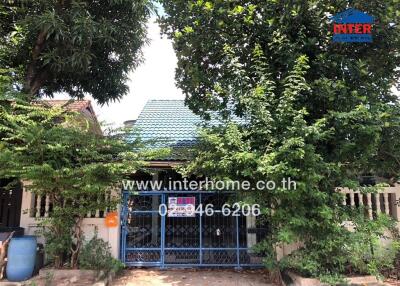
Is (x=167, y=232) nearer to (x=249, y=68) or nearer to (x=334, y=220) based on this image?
(x=334, y=220)

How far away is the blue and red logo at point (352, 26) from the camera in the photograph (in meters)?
6.33

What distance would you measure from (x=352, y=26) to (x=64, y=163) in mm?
6372

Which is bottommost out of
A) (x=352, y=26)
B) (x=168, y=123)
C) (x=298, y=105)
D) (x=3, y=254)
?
(x=3, y=254)

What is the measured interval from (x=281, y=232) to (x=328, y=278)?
1.16 m

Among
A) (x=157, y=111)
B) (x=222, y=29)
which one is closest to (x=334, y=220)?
(x=222, y=29)

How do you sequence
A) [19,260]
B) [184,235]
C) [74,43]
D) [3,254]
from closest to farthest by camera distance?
[19,260]
[3,254]
[184,235]
[74,43]

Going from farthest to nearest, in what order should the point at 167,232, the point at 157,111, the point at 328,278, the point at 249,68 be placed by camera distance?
the point at 157,111 → the point at 167,232 → the point at 249,68 → the point at 328,278

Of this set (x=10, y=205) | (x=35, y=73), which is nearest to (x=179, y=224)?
(x=10, y=205)

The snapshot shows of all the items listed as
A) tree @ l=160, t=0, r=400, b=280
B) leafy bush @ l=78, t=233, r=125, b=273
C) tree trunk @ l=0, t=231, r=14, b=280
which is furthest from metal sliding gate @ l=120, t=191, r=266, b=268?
tree trunk @ l=0, t=231, r=14, b=280

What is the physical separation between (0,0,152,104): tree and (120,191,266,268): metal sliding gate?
3.86 m

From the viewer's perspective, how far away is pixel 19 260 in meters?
6.30

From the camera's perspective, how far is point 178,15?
24.9ft

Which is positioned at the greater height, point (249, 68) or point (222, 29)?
point (222, 29)

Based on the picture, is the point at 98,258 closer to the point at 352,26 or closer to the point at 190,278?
the point at 190,278
